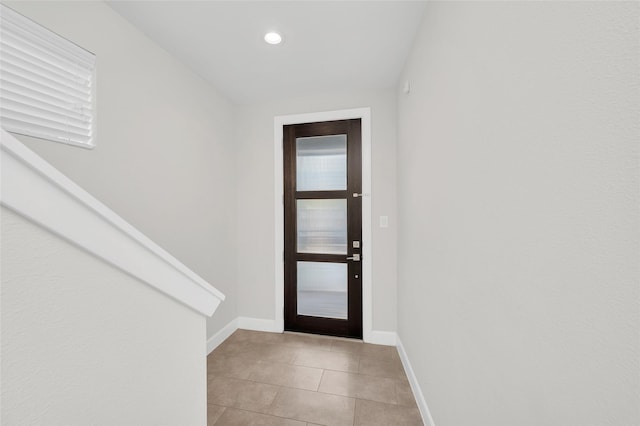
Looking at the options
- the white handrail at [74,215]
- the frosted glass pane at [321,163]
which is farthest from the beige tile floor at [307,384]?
the frosted glass pane at [321,163]

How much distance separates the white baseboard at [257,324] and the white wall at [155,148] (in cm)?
24

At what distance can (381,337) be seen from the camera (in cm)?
264

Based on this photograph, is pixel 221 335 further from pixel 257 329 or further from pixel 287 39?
pixel 287 39

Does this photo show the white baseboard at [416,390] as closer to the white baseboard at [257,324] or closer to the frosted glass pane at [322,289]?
the frosted glass pane at [322,289]

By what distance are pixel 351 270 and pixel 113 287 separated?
2.36 metres

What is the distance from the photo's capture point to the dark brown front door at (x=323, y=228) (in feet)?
8.98

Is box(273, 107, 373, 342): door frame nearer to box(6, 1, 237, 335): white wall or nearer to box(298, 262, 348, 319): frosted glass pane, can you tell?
box(298, 262, 348, 319): frosted glass pane

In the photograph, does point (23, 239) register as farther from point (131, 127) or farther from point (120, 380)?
point (131, 127)

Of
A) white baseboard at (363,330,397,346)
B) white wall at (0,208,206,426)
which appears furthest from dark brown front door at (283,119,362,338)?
white wall at (0,208,206,426)

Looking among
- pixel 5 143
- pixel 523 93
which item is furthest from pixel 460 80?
pixel 5 143

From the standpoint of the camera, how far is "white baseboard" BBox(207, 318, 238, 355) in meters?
2.46

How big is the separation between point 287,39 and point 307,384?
2.63m

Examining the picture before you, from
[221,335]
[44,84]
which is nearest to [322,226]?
[221,335]

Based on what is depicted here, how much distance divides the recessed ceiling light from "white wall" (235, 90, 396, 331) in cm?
89
